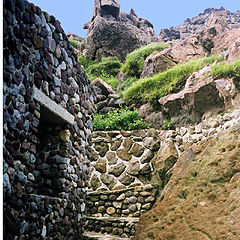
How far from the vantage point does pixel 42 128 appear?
5699 mm

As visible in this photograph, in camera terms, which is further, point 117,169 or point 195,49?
point 195,49

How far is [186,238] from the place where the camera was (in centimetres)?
526

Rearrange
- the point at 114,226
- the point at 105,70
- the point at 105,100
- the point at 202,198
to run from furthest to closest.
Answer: the point at 105,70 < the point at 105,100 < the point at 114,226 < the point at 202,198

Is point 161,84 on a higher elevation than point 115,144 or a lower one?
higher

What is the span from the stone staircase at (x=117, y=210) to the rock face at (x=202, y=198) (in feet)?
1.43

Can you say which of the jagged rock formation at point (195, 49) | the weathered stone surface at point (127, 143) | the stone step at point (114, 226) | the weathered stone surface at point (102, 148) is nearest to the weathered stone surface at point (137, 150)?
the weathered stone surface at point (127, 143)

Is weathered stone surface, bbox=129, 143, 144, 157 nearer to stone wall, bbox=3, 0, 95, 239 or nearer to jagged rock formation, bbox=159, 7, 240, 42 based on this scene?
stone wall, bbox=3, 0, 95, 239

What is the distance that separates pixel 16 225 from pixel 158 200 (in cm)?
396

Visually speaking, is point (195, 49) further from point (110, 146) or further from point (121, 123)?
point (110, 146)

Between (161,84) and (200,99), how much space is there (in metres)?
2.10

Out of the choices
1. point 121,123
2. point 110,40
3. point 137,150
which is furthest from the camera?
point 110,40

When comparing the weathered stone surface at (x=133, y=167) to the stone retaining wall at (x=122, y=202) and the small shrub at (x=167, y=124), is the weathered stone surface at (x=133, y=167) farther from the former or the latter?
the small shrub at (x=167, y=124)

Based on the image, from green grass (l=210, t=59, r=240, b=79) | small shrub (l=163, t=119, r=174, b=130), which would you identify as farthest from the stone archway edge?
green grass (l=210, t=59, r=240, b=79)

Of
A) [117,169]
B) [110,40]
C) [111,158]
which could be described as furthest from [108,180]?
[110,40]
